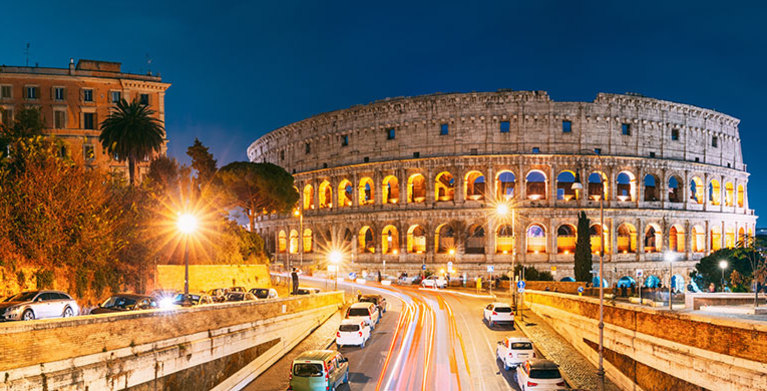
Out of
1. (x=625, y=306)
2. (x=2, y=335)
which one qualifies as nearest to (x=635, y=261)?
(x=625, y=306)

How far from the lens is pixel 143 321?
20.7 m

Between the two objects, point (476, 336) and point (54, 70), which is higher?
point (54, 70)

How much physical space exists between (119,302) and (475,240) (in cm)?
5079

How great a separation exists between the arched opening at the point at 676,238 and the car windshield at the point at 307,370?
63.5 meters

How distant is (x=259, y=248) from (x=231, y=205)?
5.83 meters

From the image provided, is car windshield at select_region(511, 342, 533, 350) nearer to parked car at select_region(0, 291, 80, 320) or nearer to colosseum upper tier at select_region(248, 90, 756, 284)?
parked car at select_region(0, 291, 80, 320)

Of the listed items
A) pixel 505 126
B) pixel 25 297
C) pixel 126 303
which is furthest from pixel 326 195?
pixel 25 297

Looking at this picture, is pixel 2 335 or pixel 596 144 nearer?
pixel 2 335

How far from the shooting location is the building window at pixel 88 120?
201 ft

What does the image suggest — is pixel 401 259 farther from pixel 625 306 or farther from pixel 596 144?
pixel 625 306

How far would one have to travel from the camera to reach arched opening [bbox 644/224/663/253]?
232ft

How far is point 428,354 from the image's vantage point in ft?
93.2

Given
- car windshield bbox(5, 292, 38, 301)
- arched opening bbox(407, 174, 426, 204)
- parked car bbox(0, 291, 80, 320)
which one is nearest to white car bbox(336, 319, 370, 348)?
parked car bbox(0, 291, 80, 320)


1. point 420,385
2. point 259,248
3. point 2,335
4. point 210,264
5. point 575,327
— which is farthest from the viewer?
point 259,248
